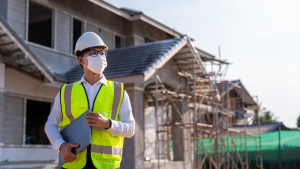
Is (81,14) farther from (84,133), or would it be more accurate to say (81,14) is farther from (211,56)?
(84,133)

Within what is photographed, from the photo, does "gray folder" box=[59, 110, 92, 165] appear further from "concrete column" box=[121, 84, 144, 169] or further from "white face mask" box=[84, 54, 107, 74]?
"concrete column" box=[121, 84, 144, 169]

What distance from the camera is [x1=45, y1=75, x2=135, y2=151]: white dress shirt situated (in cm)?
306

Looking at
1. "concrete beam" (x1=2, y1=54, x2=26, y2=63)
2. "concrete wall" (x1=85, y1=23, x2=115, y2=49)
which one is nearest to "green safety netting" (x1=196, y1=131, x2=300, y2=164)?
"concrete wall" (x1=85, y1=23, x2=115, y2=49)

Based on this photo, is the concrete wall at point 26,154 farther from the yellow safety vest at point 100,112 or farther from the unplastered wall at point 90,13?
the yellow safety vest at point 100,112

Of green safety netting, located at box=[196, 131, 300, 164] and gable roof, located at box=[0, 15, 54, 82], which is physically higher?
gable roof, located at box=[0, 15, 54, 82]

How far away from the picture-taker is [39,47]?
13.7 meters

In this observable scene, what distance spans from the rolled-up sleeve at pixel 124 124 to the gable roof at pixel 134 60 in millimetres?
8416

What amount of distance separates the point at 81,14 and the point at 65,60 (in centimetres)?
238

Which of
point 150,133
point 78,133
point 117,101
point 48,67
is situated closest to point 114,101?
point 117,101

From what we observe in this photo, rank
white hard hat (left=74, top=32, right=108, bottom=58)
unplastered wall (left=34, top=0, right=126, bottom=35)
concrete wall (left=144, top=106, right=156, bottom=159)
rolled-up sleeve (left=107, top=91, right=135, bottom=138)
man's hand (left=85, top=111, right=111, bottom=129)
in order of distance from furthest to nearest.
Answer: concrete wall (left=144, top=106, right=156, bottom=159) → unplastered wall (left=34, top=0, right=126, bottom=35) → white hard hat (left=74, top=32, right=108, bottom=58) → rolled-up sleeve (left=107, top=91, right=135, bottom=138) → man's hand (left=85, top=111, right=111, bottom=129)

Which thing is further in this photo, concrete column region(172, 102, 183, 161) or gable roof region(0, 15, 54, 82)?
concrete column region(172, 102, 183, 161)

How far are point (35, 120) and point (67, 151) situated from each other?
36.4 ft

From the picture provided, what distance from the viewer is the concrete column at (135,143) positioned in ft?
40.8

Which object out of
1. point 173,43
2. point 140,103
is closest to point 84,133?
point 140,103
